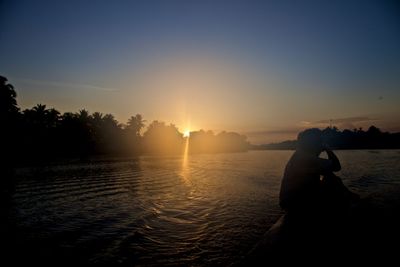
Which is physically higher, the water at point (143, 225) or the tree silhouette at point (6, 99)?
the tree silhouette at point (6, 99)

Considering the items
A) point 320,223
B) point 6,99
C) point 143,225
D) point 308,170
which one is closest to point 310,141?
point 308,170

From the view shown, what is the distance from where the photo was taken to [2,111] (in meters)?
49.4

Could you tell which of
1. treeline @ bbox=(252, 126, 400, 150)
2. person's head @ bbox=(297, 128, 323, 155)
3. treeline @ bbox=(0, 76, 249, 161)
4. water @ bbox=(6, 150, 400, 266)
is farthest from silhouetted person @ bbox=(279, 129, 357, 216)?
treeline @ bbox=(252, 126, 400, 150)

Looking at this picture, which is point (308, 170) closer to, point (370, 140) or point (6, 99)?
point (6, 99)

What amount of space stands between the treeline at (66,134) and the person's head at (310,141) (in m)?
59.7

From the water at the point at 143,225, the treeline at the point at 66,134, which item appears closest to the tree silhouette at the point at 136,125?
the treeline at the point at 66,134

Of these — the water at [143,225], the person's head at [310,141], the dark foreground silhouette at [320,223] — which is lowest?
the water at [143,225]

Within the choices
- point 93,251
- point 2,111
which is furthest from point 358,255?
point 2,111

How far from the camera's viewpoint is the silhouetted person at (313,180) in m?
5.97

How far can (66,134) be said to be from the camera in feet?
226

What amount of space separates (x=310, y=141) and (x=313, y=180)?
3.30 ft

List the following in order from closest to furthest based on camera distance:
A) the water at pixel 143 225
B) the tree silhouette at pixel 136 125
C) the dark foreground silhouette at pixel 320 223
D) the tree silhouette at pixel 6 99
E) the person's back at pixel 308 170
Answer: the dark foreground silhouette at pixel 320 223 → the person's back at pixel 308 170 → the water at pixel 143 225 → the tree silhouette at pixel 6 99 → the tree silhouette at pixel 136 125

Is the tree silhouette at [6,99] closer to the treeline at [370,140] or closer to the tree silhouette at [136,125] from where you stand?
the tree silhouette at [136,125]

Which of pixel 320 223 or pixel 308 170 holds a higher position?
pixel 308 170
